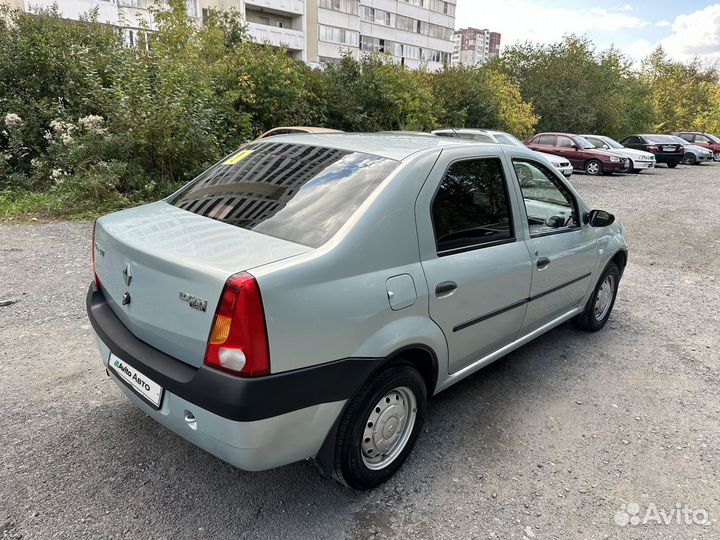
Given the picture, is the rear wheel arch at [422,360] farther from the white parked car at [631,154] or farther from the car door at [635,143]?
the car door at [635,143]

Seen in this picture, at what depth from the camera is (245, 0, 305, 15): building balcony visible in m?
40.2

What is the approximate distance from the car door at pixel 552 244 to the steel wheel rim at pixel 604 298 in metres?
0.41

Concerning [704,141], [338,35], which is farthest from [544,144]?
[338,35]

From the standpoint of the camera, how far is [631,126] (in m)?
34.8

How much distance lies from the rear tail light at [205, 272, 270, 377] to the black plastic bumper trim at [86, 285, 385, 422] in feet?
0.17

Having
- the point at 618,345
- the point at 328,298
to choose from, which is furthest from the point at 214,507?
the point at 618,345

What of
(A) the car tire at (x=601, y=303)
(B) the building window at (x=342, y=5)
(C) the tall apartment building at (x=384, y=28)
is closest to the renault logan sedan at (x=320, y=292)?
(A) the car tire at (x=601, y=303)

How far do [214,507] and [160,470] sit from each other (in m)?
0.43

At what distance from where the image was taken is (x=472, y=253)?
291 cm

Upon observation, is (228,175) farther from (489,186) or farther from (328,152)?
(489,186)

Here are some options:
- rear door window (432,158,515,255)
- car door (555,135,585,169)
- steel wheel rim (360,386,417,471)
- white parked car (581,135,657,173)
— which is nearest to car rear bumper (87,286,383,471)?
steel wheel rim (360,386,417,471)

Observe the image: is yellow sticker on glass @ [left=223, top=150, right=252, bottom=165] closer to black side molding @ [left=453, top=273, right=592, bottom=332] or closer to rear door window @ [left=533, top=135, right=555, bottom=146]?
black side molding @ [left=453, top=273, right=592, bottom=332]

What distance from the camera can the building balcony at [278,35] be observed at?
129 feet

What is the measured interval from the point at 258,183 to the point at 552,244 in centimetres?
210
